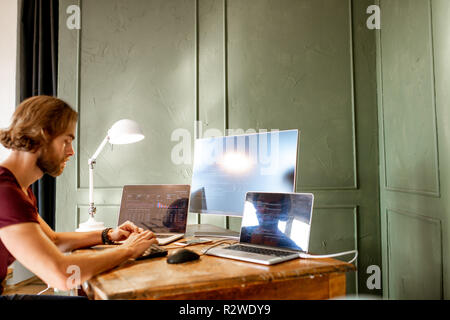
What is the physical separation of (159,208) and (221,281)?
86 cm

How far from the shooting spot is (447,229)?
169 cm

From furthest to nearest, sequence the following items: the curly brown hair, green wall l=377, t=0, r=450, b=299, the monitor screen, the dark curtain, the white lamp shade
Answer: the dark curtain, the white lamp shade, green wall l=377, t=0, r=450, b=299, the monitor screen, the curly brown hair

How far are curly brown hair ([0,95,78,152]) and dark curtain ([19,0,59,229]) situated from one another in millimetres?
2399

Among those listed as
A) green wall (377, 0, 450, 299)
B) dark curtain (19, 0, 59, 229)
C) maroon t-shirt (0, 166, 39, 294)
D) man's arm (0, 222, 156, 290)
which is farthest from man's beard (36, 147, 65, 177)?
dark curtain (19, 0, 59, 229)

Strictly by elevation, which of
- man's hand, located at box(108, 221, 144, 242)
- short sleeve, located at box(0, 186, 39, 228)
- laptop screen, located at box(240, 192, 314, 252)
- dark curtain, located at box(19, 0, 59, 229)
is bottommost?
man's hand, located at box(108, 221, 144, 242)

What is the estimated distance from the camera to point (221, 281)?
101 centimetres

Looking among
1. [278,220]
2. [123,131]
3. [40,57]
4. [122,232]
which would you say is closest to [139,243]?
[122,232]

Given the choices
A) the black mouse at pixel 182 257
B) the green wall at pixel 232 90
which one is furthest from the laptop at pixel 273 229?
the green wall at pixel 232 90

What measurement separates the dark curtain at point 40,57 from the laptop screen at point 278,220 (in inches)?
105

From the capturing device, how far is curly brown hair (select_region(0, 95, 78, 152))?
3.79 ft

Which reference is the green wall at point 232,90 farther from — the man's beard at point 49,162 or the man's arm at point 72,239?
the man's beard at point 49,162

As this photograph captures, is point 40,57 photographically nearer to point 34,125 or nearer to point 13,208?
point 34,125

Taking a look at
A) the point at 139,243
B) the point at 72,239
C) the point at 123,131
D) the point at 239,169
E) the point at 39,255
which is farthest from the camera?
the point at 123,131

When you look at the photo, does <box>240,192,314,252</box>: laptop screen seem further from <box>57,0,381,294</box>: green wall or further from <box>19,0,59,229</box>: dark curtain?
<box>19,0,59,229</box>: dark curtain
